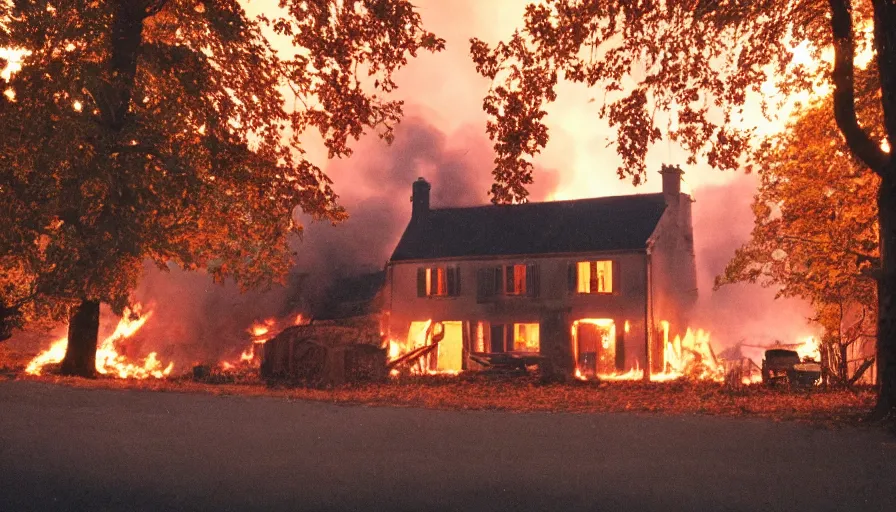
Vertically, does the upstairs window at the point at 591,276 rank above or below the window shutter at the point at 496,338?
above

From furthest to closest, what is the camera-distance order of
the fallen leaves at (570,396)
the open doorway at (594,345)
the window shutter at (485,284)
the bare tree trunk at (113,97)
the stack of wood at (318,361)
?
the window shutter at (485,284)
the open doorway at (594,345)
the stack of wood at (318,361)
the bare tree trunk at (113,97)
the fallen leaves at (570,396)

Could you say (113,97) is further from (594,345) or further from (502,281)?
(594,345)

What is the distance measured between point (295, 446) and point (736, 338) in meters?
53.2

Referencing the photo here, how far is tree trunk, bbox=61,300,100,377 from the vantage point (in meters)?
25.6

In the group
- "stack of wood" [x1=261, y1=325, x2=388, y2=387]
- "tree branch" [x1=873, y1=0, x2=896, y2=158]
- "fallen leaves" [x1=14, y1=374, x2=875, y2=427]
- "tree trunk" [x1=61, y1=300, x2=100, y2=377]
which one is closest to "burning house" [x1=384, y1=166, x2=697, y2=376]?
"fallen leaves" [x1=14, y1=374, x2=875, y2=427]

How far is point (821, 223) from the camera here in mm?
25031

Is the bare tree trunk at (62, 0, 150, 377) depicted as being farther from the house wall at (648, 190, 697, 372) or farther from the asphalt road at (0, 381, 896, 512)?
the house wall at (648, 190, 697, 372)

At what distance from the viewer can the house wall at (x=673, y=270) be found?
3875 centimetres

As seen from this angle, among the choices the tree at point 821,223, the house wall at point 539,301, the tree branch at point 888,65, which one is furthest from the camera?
the house wall at point 539,301

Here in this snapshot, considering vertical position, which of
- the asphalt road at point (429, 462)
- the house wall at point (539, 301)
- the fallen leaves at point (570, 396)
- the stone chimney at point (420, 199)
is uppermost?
the stone chimney at point (420, 199)

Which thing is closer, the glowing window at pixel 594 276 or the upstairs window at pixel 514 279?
the glowing window at pixel 594 276

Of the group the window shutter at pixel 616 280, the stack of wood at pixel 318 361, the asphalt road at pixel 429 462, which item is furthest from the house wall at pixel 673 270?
the asphalt road at pixel 429 462

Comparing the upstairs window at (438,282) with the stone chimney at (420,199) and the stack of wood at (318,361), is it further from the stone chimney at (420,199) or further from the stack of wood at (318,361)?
the stack of wood at (318,361)

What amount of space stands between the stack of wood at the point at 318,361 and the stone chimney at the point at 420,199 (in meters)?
17.8
